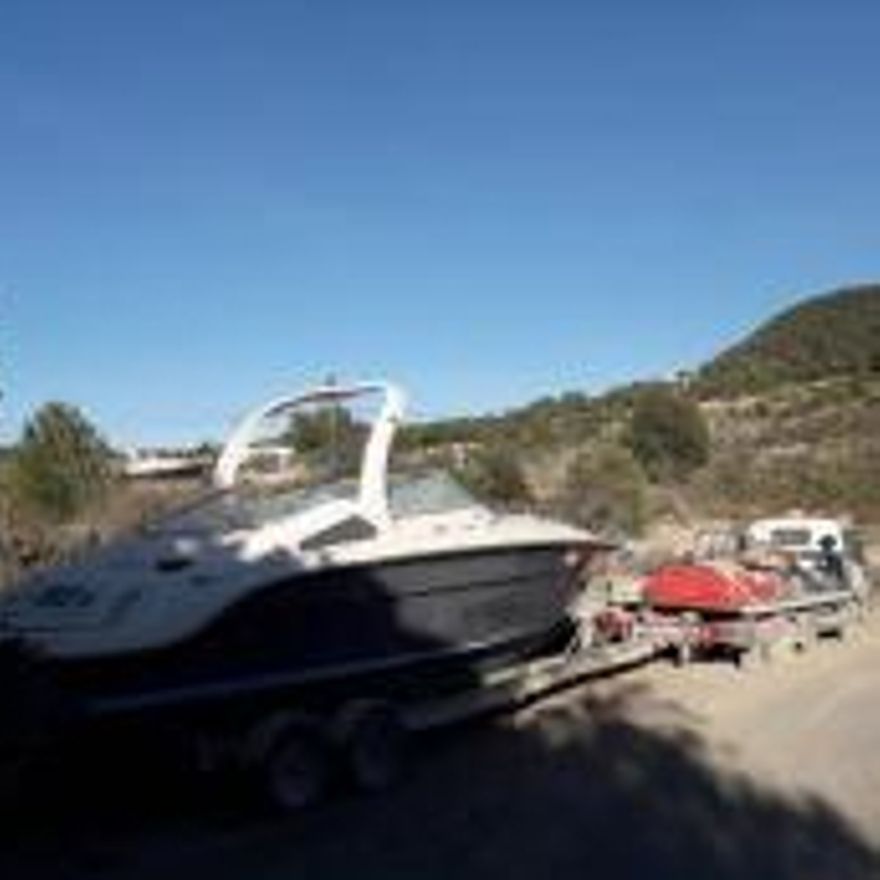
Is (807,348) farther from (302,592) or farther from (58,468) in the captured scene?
(302,592)

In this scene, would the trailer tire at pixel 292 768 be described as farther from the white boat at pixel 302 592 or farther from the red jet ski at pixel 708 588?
the red jet ski at pixel 708 588

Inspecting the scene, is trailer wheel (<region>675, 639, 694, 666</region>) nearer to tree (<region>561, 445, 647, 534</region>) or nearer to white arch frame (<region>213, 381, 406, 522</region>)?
white arch frame (<region>213, 381, 406, 522</region>)

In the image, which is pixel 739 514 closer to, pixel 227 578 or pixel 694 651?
pixel 694 651

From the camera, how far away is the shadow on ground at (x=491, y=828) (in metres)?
10.9

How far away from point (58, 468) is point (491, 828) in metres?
18.2

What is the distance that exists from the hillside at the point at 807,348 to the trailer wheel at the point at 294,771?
73531 mm

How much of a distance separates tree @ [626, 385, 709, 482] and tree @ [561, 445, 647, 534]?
35.3 ft

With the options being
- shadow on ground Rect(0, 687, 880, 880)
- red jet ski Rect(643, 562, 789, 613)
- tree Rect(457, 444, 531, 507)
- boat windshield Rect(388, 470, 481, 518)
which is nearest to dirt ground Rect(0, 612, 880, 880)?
shadow on ground Rect(0, 687, 880, 880)

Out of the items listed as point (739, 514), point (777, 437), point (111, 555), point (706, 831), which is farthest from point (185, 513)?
point (777, 437)

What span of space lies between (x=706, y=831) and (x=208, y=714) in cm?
294

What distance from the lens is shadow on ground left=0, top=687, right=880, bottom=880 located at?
35.9ft

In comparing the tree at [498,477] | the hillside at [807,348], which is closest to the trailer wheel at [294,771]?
the tree at [498,477]

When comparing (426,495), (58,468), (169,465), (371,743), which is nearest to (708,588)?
(426,495)

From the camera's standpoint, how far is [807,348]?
110 m
